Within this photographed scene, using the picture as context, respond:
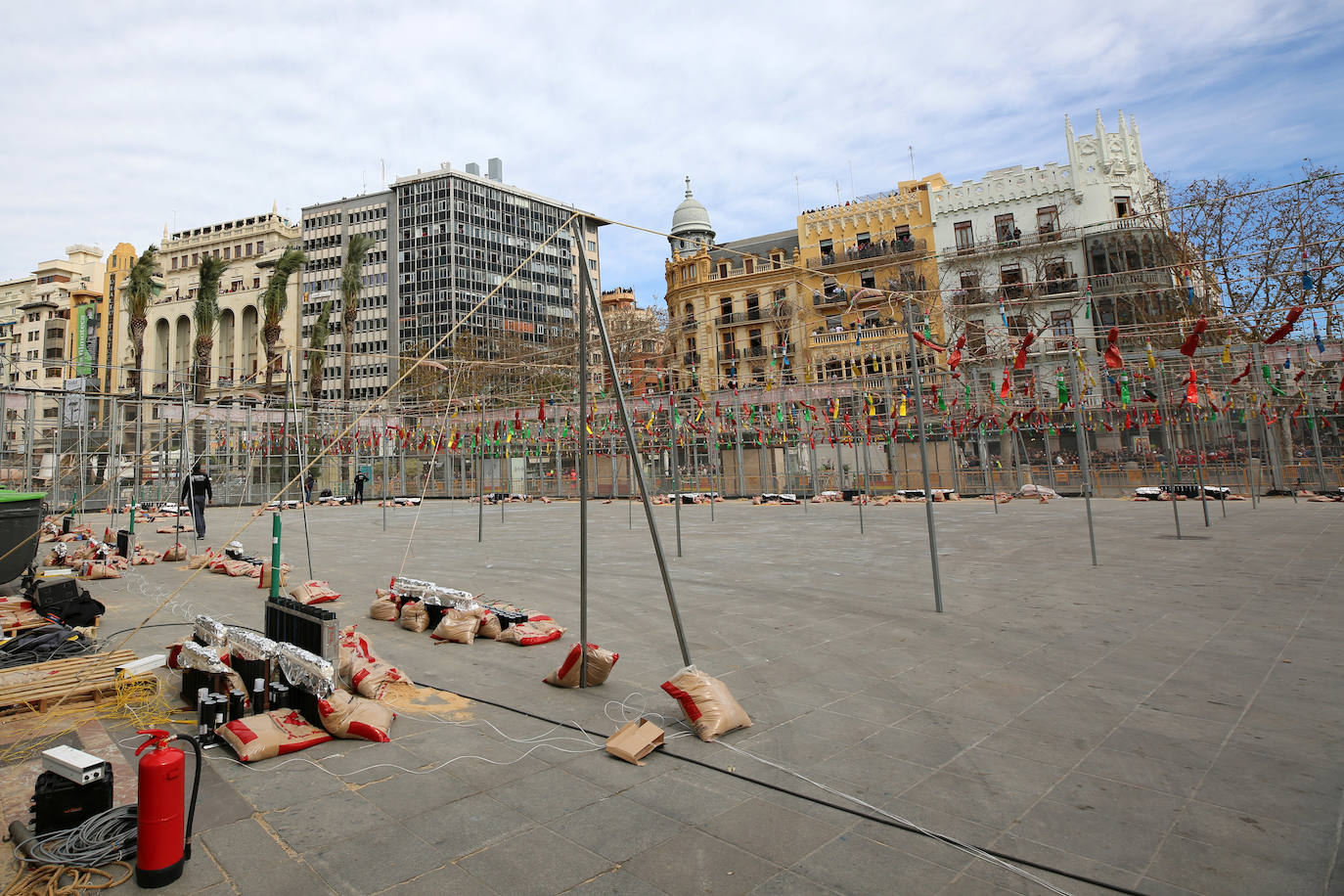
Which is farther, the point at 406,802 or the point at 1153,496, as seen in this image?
the point at 1153,496

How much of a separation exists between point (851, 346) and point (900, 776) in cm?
3863

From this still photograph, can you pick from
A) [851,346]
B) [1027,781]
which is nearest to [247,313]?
[851,346]

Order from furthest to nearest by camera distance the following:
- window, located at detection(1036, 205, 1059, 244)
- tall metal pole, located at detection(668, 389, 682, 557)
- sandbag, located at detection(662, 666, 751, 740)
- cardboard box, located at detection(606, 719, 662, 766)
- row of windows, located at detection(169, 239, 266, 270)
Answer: row of windows, located at detection(169, 239, 266, 270), window, located at detection(1036, 205, 1059, 244), tall metal pole, located at detection(668, 389, 682, 557), sandbag, located at detection(662, 666, 751, 740), cardboard box, located at detection(606, 719, 662, 766)

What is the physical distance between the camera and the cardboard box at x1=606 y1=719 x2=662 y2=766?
13.0 feet

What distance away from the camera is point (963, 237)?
134 feet

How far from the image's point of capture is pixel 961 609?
25.4ft

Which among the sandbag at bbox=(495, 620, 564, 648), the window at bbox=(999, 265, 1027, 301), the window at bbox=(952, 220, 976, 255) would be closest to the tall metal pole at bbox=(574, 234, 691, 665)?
the sandbag at bbox=(495, 620, 564, 648)

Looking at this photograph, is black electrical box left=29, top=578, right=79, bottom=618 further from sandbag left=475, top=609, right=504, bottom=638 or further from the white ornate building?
the white ornate building

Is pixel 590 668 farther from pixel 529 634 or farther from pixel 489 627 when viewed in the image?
pixel 489 627

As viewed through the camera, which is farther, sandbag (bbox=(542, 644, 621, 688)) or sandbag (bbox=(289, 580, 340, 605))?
sandbag (bbox=(289, 580, 340, 605))

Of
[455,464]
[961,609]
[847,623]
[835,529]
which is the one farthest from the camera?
[455,464]

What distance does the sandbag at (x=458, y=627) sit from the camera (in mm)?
6871

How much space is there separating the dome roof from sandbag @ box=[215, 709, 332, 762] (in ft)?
201

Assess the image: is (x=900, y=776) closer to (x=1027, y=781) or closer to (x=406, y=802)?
(x=1027, y=781)
